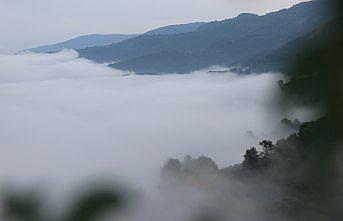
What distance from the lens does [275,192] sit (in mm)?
13594

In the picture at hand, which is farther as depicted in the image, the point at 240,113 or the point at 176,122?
the point at 176,122

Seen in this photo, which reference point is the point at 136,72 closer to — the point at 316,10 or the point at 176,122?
the point at 176,122

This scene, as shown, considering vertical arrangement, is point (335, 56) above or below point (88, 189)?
above

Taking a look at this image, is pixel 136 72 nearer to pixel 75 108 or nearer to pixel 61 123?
pixel 75 108

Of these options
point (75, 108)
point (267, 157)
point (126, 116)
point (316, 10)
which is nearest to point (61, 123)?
point (126, 116)

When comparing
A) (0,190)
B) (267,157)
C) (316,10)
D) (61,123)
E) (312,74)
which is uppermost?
(316,10)

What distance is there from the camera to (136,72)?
179750 millimetres

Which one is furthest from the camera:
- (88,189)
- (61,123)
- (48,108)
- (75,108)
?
(75,108)

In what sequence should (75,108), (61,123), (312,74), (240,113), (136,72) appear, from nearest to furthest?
(312,74)
(240,113)
(61,123)
(75,108)
(136,72)

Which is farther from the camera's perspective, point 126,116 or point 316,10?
point 126,116

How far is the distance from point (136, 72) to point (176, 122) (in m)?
84.8

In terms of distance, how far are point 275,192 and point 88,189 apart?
1329cm

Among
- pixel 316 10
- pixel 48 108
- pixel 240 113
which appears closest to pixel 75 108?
pixel 48 108

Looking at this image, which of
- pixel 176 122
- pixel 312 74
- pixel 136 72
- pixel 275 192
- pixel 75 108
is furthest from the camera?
pixel 136 72
